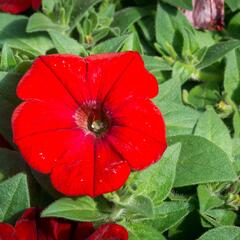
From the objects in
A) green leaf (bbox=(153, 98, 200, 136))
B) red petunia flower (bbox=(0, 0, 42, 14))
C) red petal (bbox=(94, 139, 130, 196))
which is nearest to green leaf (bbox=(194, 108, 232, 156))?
green leaf (bbox=(153, 98, 200, 136))

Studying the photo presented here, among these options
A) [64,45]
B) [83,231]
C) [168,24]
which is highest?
[64,45]

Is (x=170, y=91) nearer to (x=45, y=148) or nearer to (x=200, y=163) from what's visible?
(x=200, y=163)

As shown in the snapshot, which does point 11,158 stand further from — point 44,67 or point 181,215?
point 181,215

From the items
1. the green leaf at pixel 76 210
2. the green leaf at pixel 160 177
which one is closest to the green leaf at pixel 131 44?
the green leaf at pixel 160 177

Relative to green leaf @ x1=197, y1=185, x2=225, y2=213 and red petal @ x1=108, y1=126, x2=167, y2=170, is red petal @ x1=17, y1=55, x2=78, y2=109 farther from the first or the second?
green leaf @ x1=197, y1=185, x2=225, y2=213

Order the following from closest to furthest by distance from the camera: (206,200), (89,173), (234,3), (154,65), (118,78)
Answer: (89,173) < (118,78) < (206,200) < (154,65) < (234,3)

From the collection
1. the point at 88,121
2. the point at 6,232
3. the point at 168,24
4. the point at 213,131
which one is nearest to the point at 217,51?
the point at 168,24
